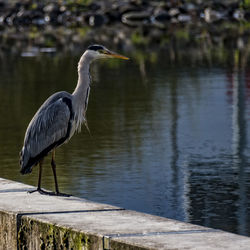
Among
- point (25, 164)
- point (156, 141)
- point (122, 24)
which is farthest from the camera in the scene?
point (122, 24)

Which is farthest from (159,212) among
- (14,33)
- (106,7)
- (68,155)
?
(106,7)

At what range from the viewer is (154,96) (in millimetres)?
19609

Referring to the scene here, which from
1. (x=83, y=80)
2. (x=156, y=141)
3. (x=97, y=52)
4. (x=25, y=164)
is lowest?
(x=156, y=141)

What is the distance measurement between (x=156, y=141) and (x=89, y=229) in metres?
7.74

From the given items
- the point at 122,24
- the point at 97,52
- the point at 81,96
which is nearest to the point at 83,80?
the point at 81,96

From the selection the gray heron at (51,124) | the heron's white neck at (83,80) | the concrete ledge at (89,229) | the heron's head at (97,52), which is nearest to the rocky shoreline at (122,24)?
the heron's head at (97,52)

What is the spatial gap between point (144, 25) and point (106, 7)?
9.38m

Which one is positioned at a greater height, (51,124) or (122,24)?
(51,124)

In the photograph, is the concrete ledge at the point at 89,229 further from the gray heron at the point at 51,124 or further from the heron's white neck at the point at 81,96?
the heron's white neck at the point at 81,96

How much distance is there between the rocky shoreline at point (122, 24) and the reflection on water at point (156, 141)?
1091 cm

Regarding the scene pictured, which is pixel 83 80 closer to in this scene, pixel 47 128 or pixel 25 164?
pixel 47 128

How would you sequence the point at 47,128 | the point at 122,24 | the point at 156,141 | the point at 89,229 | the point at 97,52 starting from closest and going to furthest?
the point at 89,229, the point at 47,128, the point at 97,52, the point at 156,141, the point at 122,24

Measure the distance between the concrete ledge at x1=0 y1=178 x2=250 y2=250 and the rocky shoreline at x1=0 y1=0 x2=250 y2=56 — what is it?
81.7 ft

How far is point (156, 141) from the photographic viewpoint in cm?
1470
